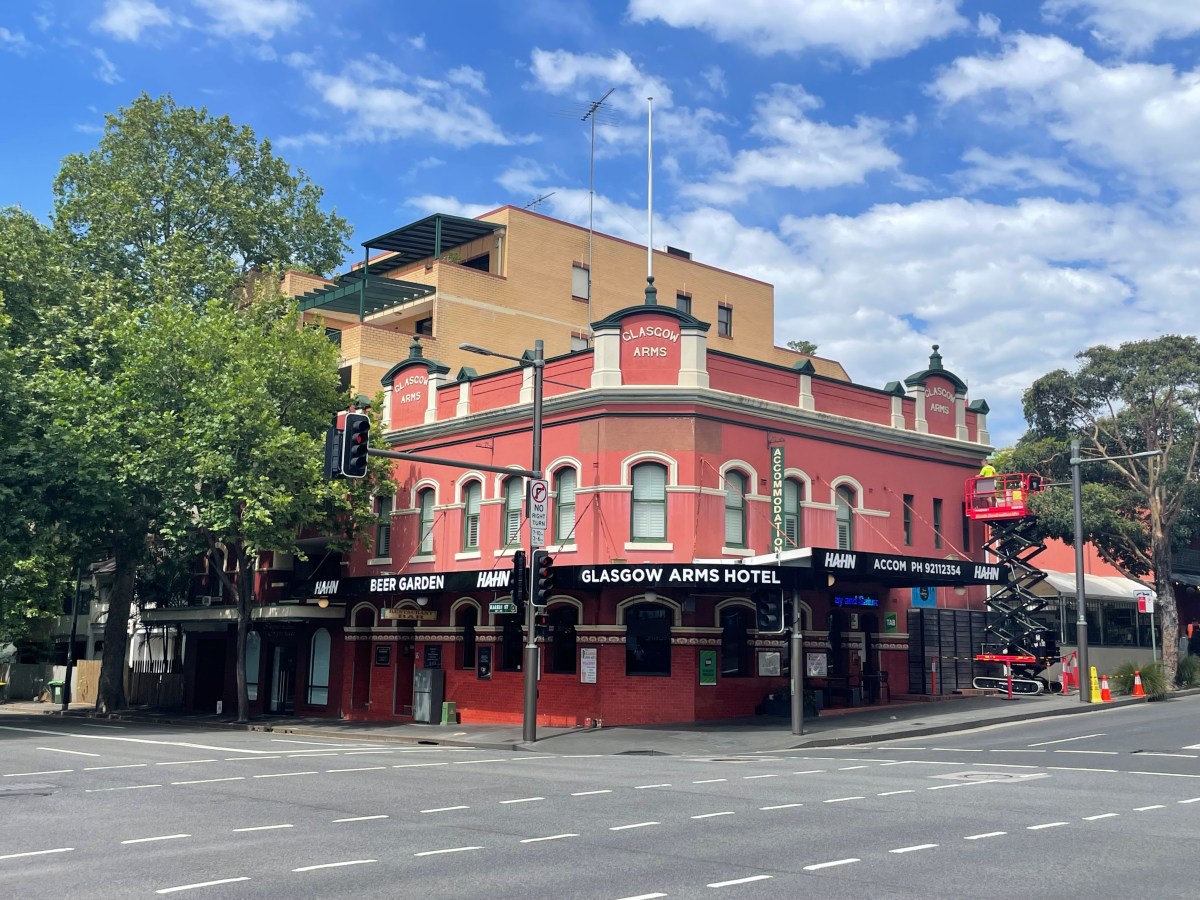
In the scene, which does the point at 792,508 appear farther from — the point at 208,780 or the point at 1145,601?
the point at 208,780

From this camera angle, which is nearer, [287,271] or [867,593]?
[867,593]

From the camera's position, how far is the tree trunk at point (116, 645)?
38750 mm

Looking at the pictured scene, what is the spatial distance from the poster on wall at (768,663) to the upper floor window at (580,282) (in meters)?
19.7

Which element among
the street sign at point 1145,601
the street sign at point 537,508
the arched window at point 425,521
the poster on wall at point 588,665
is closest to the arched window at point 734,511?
the poster on wall at point 588,665

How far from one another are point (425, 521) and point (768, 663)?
11.2 meters

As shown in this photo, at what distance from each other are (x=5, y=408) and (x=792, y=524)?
20.4m

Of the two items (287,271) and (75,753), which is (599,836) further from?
(287,271)

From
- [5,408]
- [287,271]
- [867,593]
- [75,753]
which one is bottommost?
[75,753]

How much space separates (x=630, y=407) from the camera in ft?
98.8

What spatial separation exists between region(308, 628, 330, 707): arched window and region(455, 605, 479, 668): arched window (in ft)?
21.5

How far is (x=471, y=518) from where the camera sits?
34.3 m

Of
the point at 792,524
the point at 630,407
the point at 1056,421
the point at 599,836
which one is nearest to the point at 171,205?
the point at 630,407

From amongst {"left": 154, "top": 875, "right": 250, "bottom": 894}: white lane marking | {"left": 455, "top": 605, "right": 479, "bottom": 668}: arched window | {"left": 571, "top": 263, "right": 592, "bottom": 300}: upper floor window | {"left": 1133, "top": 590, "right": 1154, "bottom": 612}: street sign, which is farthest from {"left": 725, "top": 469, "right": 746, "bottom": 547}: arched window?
{"left": 154, "top": 875, "right": 250, "bottom": 894}: white lane marking

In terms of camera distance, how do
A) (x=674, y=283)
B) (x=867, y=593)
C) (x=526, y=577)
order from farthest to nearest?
(x=674, y=283)
(x=867, y=593)
(x=526, y=577)
